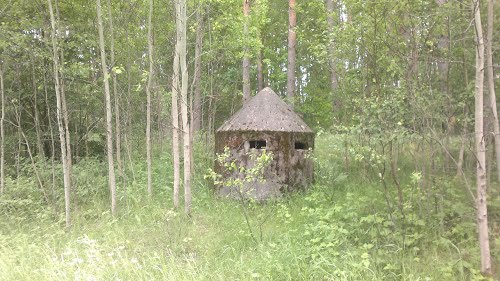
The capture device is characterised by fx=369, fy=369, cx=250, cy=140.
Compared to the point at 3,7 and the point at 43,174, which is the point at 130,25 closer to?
the point at 3,7

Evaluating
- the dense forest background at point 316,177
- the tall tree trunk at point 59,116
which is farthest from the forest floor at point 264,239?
the tall tree trunk at point 59,116

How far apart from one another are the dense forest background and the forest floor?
3 centimetres

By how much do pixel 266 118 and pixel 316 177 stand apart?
1860 mm

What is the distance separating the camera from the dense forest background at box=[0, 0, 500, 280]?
4.51m

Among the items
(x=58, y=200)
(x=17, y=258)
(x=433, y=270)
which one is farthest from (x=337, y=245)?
(x=58, y=200)

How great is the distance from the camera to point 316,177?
8656 millimetres

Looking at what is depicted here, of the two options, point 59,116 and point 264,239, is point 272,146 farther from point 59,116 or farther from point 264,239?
point 59,116

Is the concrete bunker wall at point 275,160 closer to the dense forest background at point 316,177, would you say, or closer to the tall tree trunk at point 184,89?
the dense forest background at point 316,177

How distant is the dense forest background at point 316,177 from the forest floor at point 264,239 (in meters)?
0.03

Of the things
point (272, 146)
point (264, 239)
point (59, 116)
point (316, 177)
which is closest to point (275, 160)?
point (272, 146)

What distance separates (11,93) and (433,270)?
10385 mm

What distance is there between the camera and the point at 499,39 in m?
5.40

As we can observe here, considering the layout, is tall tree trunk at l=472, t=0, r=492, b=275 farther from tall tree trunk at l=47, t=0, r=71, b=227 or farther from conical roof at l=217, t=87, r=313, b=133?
tall tree trunk at l=47, t=0, r=71, b=227

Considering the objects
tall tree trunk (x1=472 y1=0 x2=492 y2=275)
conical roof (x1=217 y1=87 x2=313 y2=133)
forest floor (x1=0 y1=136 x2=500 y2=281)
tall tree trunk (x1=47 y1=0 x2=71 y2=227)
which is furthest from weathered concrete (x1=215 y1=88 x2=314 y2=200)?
tall tree trunk (x1=472 y1=0 x2=492 y2=275)
